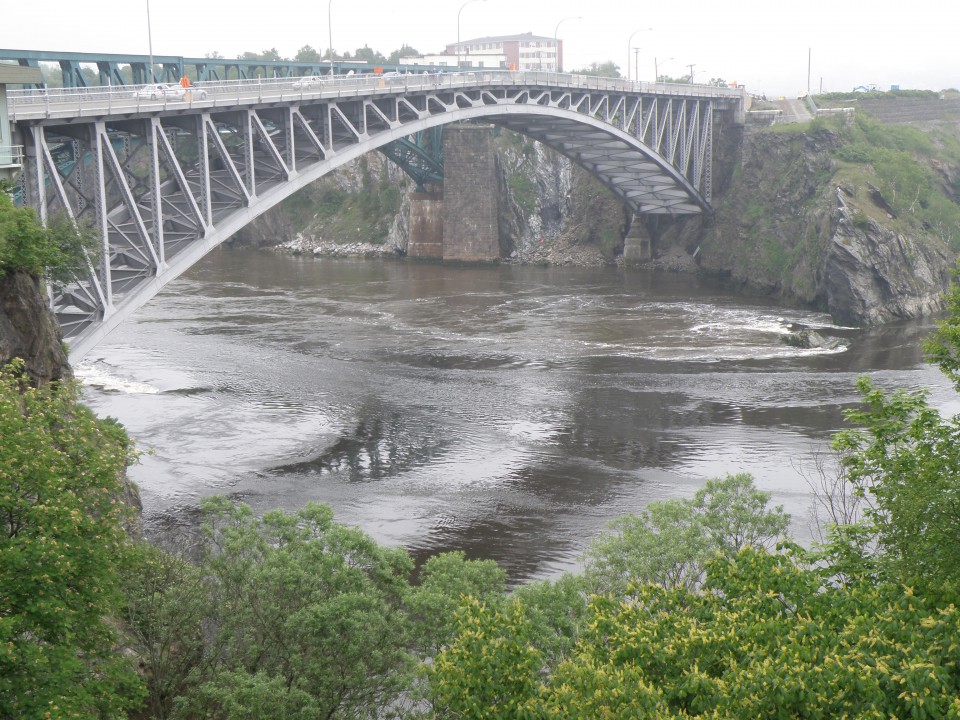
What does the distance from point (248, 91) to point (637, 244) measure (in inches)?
1796

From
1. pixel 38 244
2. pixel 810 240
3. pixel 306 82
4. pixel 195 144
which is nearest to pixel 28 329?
pixel 38 244

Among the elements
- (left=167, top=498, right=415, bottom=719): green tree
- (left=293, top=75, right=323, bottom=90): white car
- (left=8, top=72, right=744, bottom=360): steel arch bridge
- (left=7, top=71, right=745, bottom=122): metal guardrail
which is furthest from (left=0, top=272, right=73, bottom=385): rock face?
(left=293, top=75, right=323, bottom=90): white car

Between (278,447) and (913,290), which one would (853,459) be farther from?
(913,290)

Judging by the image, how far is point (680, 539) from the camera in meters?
19.4

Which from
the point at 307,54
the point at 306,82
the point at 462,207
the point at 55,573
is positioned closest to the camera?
the point at 55,573

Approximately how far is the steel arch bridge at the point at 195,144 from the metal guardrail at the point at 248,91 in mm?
67

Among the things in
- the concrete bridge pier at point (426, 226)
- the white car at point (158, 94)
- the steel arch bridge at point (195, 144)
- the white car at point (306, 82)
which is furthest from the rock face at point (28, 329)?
the concrete bridge pier at point (426, 226)

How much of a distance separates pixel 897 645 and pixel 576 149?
2418 inches

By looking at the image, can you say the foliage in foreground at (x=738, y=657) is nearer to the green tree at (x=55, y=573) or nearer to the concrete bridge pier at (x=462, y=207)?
the green tree at (x=55, y=573)

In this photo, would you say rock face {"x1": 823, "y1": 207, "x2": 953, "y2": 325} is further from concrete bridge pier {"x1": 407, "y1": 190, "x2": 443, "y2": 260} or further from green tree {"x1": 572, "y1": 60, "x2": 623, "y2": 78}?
green tree {"x1": 572, "y1": 60, "x2": 623, "y2": 78}

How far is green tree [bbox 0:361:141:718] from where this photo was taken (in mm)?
13078

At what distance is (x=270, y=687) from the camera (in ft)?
49.1

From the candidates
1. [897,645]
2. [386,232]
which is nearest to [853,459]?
[897,645]

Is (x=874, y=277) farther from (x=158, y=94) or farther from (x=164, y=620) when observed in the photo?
(x=164, y=620)
